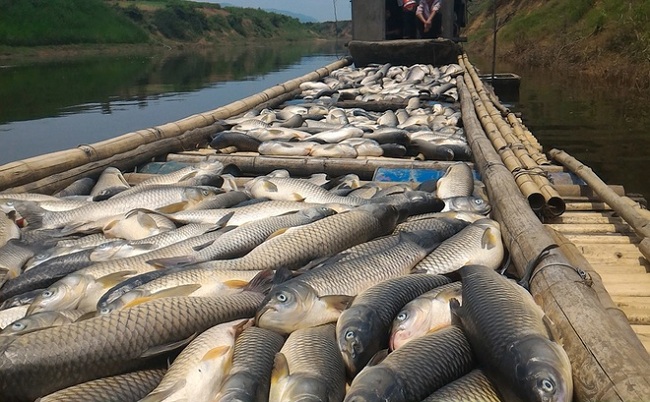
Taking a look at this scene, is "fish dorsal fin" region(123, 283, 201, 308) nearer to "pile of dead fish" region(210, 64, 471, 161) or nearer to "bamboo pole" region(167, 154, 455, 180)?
"bamboo pole" region(167, 154, 455, 180)

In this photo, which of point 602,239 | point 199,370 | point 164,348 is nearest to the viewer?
point 199,370

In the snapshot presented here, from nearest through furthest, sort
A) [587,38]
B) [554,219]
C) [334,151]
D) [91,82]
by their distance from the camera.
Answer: [554,219] → [334,151] → [587,38] → [91,82]

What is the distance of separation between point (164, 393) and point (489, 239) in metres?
2.26

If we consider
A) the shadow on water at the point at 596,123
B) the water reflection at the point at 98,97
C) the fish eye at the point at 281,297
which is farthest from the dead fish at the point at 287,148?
the water reflection at the point at 98,97

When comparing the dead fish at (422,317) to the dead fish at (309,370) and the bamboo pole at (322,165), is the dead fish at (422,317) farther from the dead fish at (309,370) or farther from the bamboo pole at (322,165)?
the bamboo pole at (322,165)

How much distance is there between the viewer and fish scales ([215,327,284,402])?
2223mm

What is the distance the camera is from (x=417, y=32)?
20391 mm

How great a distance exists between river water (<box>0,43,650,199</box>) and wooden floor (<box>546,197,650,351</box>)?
Answer: 6.02 m

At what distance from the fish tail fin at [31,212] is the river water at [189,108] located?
9.33 metres

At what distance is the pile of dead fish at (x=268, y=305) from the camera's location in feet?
7.50

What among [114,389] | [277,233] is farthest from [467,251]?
[114,389]

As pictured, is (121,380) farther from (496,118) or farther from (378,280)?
(496,118)

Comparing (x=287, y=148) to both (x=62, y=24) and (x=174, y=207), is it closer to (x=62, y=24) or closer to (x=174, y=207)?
(x=174, y=207)

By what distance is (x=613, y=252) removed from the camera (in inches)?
158
